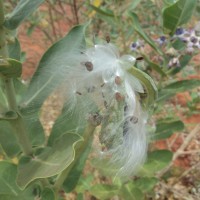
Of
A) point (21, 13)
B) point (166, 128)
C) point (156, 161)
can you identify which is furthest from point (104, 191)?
point (21, 13)

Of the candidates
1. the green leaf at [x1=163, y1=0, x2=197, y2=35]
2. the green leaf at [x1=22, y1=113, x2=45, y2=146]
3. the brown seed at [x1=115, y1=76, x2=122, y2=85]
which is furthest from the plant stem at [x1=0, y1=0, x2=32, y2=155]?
the green leaf at [x1=163, y1=0, x2=197, y2=35]

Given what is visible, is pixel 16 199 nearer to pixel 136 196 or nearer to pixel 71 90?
pixel 71 90

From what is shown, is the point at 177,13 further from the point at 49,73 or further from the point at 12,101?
the point at 12,101

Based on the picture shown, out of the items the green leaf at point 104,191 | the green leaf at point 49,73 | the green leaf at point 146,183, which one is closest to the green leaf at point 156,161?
the green leaf at point 146,183

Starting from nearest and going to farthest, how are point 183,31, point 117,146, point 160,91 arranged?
point 117,146, point 183,31, point 160,91

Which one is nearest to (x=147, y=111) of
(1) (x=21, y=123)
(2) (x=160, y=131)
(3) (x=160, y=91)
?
(1) (x=21, y=123)

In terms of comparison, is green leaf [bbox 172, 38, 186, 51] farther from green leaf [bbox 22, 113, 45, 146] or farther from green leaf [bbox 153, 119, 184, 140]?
green leaf [bbox 22, 113, 45, 146]

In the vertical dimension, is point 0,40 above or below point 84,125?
above
